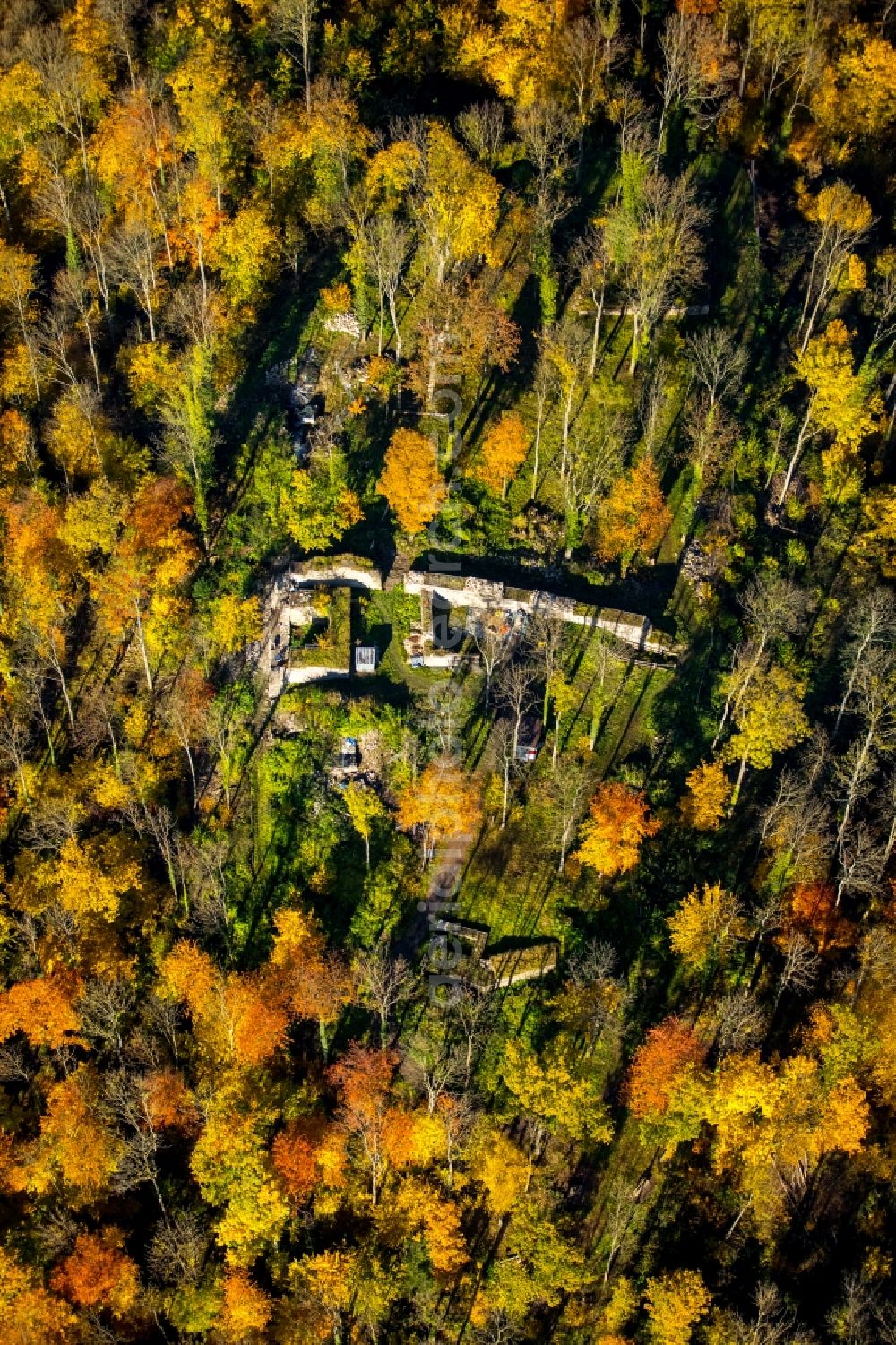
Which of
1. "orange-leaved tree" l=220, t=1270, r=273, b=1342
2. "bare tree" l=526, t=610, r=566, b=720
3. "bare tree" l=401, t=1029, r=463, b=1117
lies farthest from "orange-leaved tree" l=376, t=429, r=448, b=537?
"orange-leaved tree" l=220, t=1270, r=273, b=1342

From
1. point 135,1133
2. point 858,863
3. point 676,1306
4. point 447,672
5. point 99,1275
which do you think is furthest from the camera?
point 447,672

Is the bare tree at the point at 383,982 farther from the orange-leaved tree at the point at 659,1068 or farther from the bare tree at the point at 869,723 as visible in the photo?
the bare tree at the point at 869,723

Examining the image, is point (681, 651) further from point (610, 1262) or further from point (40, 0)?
point (40, 0)

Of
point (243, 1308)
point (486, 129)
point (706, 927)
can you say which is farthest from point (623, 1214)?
point (486, 129)

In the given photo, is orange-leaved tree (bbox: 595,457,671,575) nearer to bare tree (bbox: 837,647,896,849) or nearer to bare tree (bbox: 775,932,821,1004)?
bare tree (bbox: 837,647,896,849)

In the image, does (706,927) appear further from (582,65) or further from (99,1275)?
(582,65)
